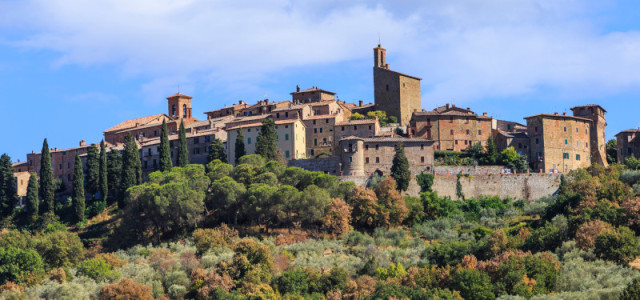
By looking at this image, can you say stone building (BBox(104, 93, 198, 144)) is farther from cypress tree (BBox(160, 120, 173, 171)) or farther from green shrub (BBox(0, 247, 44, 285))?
green shrub (BBox(0, 247, 44, 285))

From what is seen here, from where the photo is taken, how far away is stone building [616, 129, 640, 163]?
301 ft

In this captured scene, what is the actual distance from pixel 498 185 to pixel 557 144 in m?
8.65

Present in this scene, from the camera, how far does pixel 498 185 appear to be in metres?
82.7

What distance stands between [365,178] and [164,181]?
55.6 ft

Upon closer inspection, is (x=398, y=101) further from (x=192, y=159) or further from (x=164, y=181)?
(x=164, y=181)

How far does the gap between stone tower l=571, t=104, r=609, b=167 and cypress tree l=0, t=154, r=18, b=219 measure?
53346 mm

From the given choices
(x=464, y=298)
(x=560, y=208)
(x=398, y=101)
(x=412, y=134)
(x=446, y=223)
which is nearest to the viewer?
(x=464, y=298)

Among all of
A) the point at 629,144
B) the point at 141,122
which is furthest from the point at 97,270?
the point at 629,144

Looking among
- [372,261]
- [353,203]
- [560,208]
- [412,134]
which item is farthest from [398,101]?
[372,261]

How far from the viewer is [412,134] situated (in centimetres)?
9019

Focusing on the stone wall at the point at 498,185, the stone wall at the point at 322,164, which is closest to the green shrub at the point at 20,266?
the stone wall at the point at 498,185

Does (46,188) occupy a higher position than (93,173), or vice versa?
(93,173)

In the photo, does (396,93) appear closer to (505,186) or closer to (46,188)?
(505,186)

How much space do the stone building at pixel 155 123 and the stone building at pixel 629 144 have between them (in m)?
45.8
